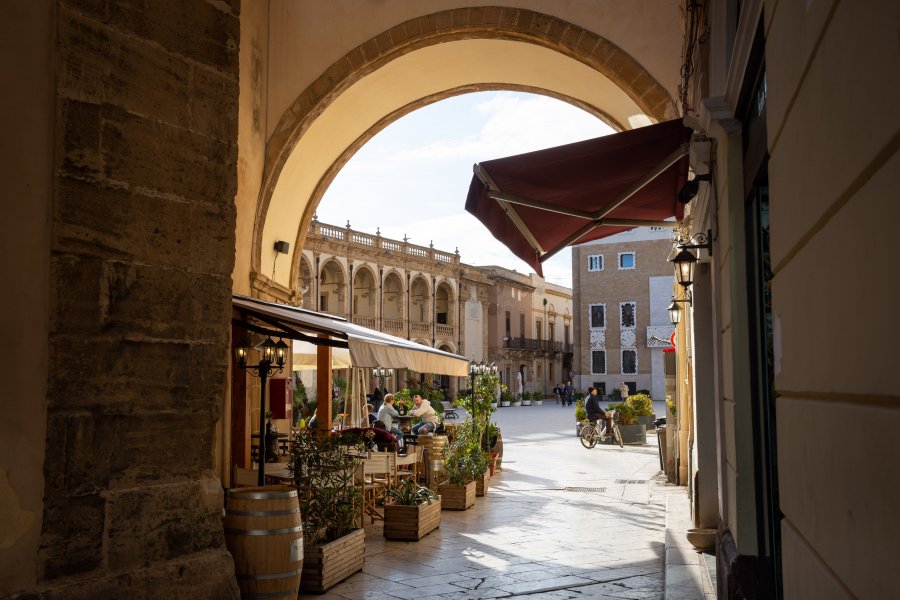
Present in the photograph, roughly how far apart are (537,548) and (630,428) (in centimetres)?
1198

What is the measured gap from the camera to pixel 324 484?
5910mm

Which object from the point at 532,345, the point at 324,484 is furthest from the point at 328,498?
the point at 532,345

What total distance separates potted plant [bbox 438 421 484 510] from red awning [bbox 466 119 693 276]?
10.5 ft

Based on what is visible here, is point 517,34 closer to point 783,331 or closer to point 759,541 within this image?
point 759,541

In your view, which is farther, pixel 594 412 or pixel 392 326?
pixel 392 326

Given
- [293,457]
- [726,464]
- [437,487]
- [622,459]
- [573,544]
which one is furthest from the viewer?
[622,459]

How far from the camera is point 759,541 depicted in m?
3.18

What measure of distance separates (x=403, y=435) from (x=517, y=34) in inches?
216

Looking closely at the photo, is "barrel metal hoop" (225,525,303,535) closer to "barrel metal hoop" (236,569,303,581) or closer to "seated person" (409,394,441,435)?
"barrel metal hoop" (236,569,303,581)

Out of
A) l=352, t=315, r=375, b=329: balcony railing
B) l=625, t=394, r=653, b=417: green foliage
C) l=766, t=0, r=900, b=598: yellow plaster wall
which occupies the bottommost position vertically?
l=625, t=394, r=653, b=417: green foliage

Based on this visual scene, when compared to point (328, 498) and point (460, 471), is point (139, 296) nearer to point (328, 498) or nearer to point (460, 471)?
point (328, 498)

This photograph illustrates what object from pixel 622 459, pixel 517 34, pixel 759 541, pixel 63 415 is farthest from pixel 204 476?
pixel 622 459

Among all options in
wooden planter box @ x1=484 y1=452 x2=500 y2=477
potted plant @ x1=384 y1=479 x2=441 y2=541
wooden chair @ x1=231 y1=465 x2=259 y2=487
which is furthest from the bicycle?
wooden chair @ x1=231 y1=465 x2=259 y2=487

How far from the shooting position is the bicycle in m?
17.0
